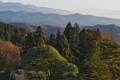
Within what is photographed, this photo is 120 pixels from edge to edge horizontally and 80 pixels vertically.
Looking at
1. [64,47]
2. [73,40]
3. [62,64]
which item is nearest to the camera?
[62,64]

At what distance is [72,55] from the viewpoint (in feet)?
77.6

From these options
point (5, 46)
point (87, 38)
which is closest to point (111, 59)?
point (87, 38)

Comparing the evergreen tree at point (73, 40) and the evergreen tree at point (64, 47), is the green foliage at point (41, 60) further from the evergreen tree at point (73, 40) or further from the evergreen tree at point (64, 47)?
the evergreen tree at point (73, 40)

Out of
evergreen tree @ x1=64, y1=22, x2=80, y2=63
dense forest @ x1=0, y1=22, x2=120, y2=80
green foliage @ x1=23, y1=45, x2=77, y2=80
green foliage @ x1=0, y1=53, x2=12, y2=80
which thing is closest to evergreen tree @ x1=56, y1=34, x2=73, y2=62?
dense forest @ x1=0, y1=22, x2=120, y2=80

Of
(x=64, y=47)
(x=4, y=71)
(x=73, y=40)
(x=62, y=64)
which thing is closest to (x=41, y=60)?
(x=62, y=64)

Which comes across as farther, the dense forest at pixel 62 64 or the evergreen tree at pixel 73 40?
the evergreen tree at pixel 73 40

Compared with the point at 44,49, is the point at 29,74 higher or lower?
lower

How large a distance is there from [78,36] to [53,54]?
10.2 meters

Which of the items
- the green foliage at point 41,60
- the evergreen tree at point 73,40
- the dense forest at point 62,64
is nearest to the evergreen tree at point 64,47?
the dense forest at point 62,64

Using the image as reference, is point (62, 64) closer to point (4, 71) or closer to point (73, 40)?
point (4, 71)

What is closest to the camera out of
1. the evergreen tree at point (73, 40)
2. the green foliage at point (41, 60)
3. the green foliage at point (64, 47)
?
the green foliage at point (41, 60)

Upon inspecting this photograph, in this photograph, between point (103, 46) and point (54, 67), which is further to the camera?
point (103, 46)

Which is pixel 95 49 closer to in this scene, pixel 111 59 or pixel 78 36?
pixel 111 59

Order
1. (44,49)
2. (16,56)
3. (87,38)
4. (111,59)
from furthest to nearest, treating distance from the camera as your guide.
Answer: (16,56), (87,38), (111,59), (44,49)
